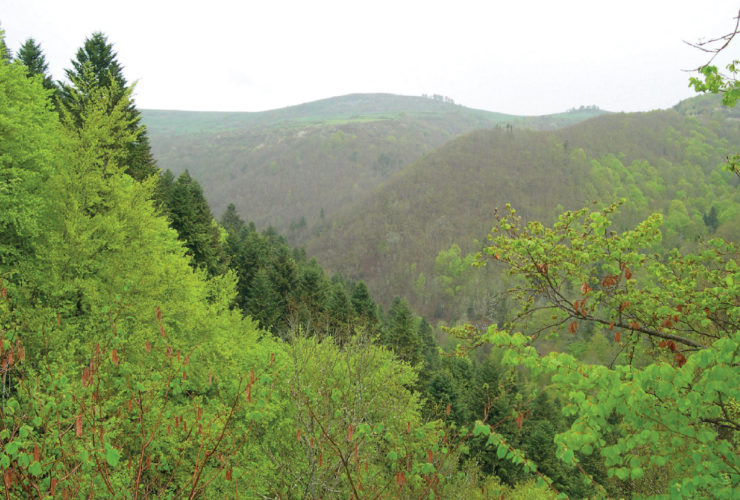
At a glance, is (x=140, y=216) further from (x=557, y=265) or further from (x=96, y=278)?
(x=557, y=265)

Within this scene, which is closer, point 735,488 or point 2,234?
point 735,488

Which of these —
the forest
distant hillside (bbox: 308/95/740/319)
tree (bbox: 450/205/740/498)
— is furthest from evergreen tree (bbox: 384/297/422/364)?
distant hillside (bbox: 308/95/740/319)

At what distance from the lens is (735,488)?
3574 mm

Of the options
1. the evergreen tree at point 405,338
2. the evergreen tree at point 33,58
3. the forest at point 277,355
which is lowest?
the evergreen tree at point 405,338

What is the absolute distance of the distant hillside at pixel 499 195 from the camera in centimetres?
13488

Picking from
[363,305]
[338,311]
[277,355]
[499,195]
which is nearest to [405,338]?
[363,305]

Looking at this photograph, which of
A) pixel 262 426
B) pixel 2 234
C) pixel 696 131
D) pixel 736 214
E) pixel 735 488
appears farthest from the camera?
pixel 696 131

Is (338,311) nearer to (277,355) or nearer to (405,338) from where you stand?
(405,338)

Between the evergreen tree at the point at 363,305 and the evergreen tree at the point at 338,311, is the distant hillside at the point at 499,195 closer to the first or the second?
the evergreen tree at the point at 363,305

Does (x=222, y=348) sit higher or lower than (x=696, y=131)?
lower

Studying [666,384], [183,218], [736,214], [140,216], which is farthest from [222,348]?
[736,214]

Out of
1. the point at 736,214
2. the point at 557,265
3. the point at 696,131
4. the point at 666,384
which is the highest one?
the point at 696,131

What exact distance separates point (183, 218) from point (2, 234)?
11532 mm

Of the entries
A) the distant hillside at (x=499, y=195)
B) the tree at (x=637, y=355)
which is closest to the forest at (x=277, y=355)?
the tree at (x=637, y=355)
